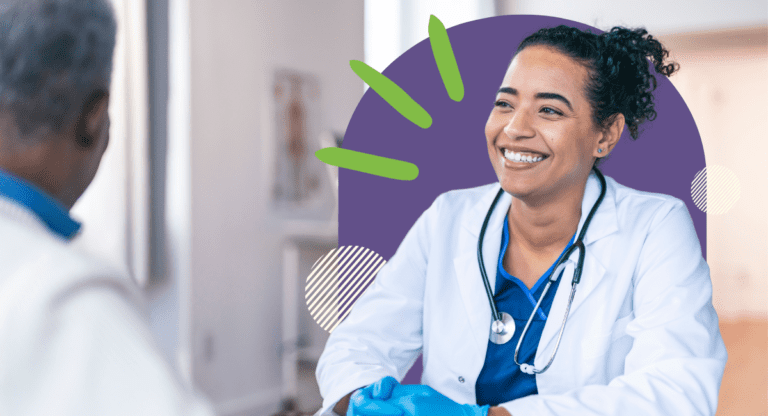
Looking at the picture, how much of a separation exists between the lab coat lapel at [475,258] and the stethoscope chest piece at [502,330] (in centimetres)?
2

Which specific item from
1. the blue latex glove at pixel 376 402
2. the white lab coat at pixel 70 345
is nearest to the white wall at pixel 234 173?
the blue latex glove at pixel 376 402

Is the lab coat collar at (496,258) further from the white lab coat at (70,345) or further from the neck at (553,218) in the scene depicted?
the white lab coat at (70,345)

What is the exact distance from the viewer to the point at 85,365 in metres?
0.35

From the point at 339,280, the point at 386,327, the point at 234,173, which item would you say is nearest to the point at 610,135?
the point at 386,327

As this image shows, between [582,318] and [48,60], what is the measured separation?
931 millimetres

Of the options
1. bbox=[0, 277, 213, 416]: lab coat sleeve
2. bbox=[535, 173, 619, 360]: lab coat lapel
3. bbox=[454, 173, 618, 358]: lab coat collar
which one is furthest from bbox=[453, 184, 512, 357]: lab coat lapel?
bbox=[0, 277, 213, 416]: lab coat sleeve

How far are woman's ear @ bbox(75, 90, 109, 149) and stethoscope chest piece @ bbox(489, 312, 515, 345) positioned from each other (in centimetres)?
79

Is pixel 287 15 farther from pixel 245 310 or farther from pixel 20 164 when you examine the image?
pixel 20 164

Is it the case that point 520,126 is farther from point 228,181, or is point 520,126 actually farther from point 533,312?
point 228,181

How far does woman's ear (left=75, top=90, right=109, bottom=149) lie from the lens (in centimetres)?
50

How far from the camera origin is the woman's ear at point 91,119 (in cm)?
50

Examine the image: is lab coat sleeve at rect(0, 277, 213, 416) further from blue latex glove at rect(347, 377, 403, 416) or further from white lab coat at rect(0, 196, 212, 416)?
blue latex glove at rect(347, 377, 403, 416)

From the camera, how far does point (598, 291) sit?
1075 millimetres

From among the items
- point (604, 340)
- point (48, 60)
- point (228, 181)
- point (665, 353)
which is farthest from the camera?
point (228, 181)
